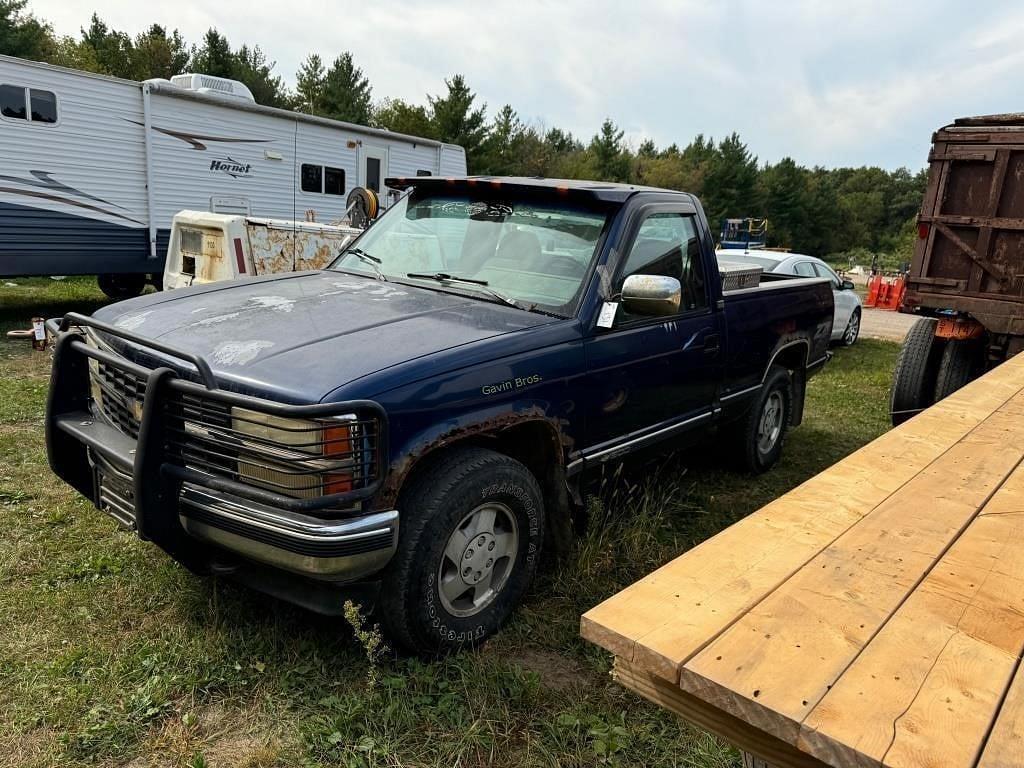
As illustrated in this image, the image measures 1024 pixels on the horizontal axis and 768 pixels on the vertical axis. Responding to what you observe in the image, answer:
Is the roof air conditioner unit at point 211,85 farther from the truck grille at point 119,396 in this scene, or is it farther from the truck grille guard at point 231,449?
the truck grille guard at point 231,449

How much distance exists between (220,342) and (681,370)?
239cm

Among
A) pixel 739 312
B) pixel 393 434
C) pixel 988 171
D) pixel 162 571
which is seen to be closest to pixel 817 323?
pixel 739 312

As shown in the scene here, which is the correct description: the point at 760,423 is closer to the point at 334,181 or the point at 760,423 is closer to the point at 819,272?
the point at 819,272

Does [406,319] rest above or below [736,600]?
above

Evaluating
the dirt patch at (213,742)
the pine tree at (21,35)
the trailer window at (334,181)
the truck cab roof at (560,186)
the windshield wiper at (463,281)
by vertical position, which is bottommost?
the dirt patch at (213,742)

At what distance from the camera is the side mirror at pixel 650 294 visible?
3453 mm

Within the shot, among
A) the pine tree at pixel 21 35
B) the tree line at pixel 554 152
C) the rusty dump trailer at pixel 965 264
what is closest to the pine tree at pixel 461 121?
the tree line at pixel 554 152

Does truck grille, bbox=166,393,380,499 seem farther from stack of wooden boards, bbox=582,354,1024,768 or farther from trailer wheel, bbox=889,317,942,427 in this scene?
trailer wheel, bbox=889,317,942,427

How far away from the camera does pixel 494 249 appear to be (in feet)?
12.7

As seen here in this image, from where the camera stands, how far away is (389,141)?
47.1 feet

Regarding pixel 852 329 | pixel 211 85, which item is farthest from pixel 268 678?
pixel 852 329

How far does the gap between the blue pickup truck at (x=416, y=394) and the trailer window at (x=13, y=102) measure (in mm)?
7800

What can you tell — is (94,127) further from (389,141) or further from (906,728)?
(906,728)

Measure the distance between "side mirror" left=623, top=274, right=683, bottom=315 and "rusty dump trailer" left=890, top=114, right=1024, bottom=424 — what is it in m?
4.37
